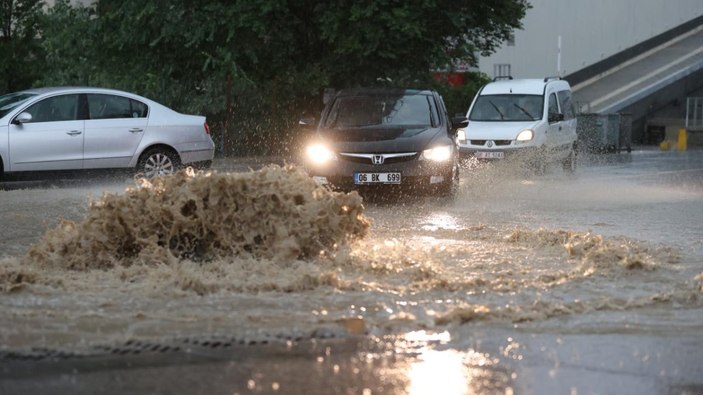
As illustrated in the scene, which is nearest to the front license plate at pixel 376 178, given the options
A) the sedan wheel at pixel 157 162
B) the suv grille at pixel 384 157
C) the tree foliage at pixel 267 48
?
the suv grille at pixel 384 157

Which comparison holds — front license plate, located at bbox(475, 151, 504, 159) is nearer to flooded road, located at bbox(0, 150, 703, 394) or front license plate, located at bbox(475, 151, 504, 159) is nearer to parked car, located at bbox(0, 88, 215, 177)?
parked car, located at bbox(0, 88, 215, 177)

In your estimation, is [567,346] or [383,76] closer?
[567,346]

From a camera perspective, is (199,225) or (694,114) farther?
(694,114)

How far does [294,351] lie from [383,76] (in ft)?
64.2

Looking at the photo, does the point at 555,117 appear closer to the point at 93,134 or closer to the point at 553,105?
the point at 553,105

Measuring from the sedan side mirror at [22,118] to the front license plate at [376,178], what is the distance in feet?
16.9

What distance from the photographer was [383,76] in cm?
2611

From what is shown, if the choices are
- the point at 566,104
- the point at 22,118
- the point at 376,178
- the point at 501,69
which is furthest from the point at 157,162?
the point at 501,69

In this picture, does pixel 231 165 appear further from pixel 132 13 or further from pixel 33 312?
pixel 33 312

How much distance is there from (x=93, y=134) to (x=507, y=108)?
8.65m

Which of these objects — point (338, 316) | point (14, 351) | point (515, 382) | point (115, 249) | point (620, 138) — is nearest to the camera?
point (515, 382)

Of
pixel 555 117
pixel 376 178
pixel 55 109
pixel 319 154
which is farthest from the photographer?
pixel 555 117

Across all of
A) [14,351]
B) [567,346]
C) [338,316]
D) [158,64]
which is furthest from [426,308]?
[158,64]

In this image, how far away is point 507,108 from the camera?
24016 millimetres
